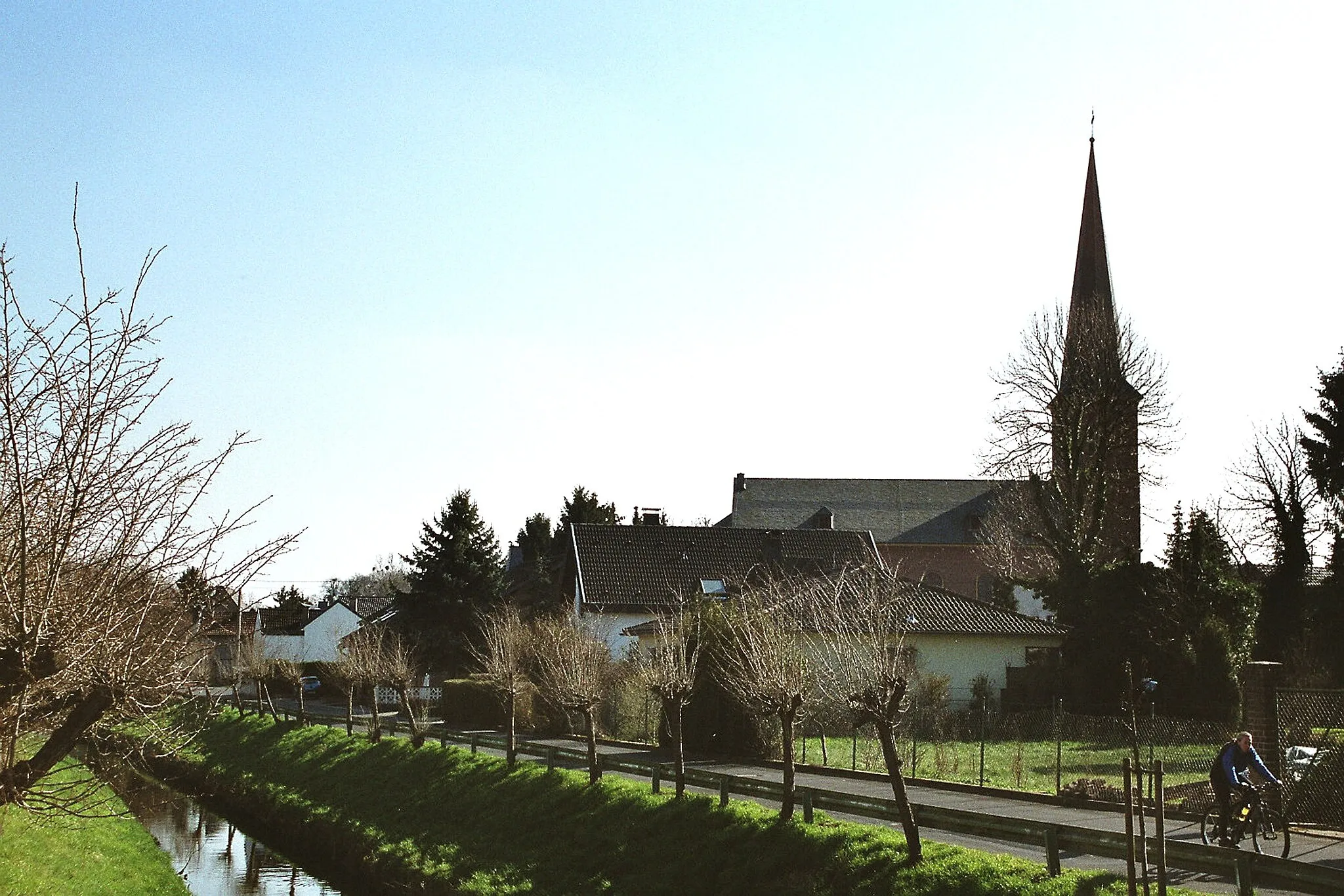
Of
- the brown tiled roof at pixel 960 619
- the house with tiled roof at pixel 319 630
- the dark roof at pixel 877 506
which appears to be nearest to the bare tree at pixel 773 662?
the brown tiled roof at pixel 960 619

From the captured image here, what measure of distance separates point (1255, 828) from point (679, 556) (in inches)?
1505

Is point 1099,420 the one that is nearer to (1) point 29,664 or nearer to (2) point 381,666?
(2) point 381,666

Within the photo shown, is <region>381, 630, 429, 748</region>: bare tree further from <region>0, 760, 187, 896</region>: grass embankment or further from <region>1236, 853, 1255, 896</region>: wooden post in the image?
<region>1236, 853, 1255, 896</region>: wooden post

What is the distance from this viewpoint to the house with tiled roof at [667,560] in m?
50.8

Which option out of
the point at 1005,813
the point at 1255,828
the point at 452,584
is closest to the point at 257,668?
the point at 452,584

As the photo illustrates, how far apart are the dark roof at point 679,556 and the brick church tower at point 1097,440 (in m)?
10.3

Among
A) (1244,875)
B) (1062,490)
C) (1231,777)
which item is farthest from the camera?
(1062,490)

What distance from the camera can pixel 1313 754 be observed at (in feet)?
65.4

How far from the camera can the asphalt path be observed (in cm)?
1570

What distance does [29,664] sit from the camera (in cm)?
723

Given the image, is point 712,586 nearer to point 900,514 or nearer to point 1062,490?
point 1062,490

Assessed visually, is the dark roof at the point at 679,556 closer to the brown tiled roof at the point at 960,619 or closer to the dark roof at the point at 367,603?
the brown tiled roof at the point at 960,619

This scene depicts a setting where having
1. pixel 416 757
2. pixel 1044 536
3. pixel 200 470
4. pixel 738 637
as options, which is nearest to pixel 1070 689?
pixel 1044 536

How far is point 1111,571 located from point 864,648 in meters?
23.4
